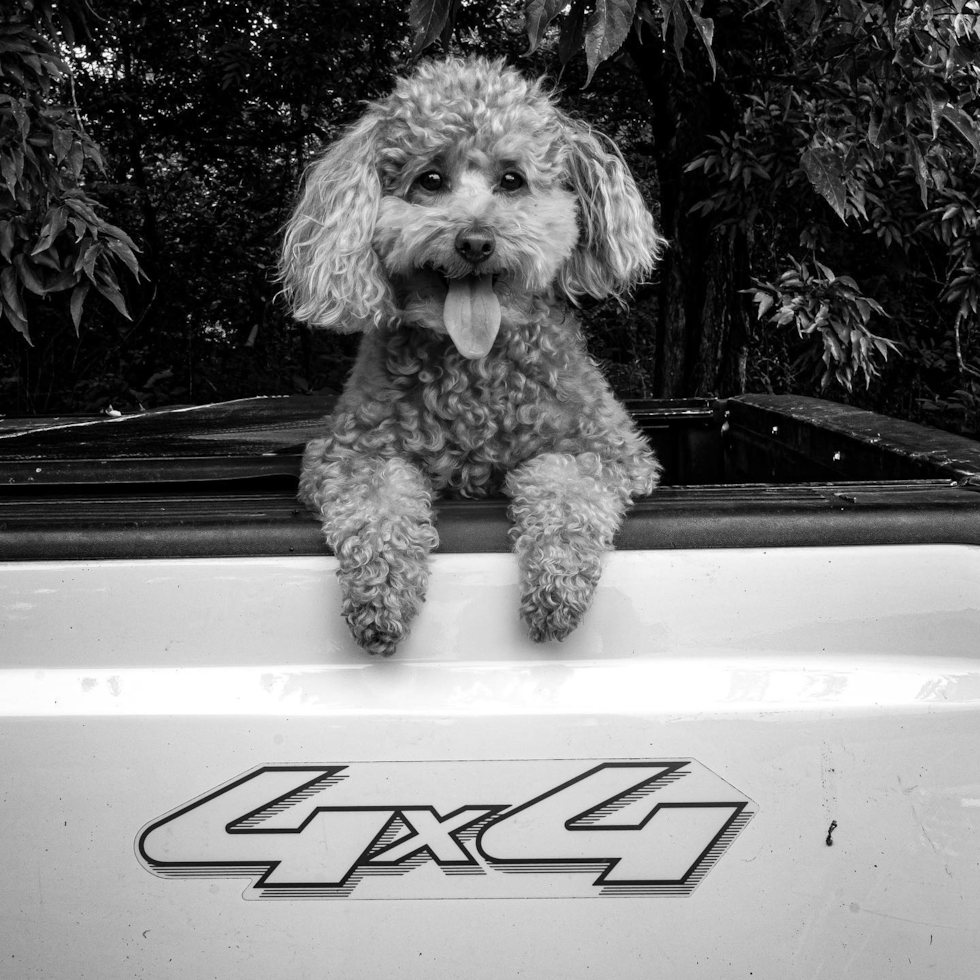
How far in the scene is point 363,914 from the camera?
152cm

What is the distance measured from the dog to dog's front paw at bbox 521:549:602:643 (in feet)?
1.01

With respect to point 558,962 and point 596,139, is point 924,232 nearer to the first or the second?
point 596,139

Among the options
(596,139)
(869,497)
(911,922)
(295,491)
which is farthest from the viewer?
(596,139)

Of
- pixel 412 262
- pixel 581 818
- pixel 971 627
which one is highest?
pixel 412 262

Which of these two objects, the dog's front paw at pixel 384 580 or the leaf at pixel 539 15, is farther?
the leaf at pixel 539 15

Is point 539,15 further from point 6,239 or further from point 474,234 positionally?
point 6,239

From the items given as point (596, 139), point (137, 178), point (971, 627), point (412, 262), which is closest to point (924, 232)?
point (596, 139)

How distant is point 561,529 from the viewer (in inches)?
71.8

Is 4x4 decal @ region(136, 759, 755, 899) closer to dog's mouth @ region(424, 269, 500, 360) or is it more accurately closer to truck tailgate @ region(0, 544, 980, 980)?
truck tailgate @ region(0, 544, 980, 980)

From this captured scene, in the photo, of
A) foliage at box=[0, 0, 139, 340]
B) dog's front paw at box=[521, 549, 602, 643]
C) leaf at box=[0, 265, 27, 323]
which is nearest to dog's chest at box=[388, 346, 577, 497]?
dog's front paw at box=[521, 549, 602, 643]

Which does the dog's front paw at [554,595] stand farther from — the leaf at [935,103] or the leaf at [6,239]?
the leaf at [935,103]

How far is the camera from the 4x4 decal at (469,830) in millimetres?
1510

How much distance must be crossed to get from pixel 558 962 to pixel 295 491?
105 cm

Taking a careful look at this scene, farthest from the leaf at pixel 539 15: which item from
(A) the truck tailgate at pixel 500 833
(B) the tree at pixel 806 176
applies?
(B) the tree at pixel 806 176
